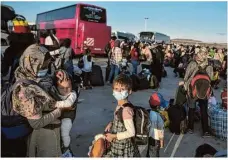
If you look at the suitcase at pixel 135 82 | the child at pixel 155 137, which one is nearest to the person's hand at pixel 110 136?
the child at pixel 155 137

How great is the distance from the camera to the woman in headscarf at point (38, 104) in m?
2.55

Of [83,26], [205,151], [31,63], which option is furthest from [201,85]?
[83,26]

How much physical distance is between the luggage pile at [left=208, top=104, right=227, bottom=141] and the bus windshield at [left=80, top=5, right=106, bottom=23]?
11993 millimetres

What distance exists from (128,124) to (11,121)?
3.40ft

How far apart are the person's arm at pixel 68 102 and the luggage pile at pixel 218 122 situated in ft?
10.1

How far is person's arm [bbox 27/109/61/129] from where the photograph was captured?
259cm

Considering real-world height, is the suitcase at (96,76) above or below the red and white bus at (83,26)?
below

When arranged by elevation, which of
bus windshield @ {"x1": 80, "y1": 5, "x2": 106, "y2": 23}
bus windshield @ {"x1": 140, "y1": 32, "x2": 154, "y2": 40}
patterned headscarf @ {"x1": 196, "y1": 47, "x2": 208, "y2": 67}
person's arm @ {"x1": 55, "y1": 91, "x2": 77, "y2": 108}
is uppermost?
bus windshield @ {"x1": 80, "y1": 5, "x2": 106, "y2": 23}

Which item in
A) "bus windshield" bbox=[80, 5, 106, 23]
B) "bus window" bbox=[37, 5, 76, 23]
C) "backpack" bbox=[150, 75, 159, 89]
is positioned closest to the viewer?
"backpack" bbox=[150, 75, 159, 89]

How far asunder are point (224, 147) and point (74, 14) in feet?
42.5

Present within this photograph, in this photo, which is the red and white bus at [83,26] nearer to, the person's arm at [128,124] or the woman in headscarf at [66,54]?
the woman in headscarf at [66,54]

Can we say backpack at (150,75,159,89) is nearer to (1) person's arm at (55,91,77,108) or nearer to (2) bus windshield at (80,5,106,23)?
(1) person's arm at (55,91,77,108)

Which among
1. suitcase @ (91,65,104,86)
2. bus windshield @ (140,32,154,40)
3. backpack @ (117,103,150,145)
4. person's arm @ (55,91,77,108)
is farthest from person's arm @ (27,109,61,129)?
bus windshield @ (140,32,154,40)

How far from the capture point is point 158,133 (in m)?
3.21
